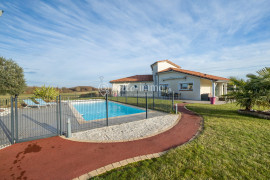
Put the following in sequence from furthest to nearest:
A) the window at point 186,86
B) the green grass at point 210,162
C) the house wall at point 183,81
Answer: the window at point 186,86 < the house wall at point 183,81 < the green grass at point 210,162

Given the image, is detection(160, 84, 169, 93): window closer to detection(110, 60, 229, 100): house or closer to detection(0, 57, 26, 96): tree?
detection(110, 60, 229, 100): house

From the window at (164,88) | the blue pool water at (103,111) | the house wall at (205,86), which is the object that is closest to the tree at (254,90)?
the blue pool water at (103,111)

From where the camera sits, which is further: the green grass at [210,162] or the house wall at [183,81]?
the house wall at [183,81]

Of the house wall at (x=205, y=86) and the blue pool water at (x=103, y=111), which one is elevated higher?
the house wall at (x=205, y=86)

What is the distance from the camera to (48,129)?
19.1ft

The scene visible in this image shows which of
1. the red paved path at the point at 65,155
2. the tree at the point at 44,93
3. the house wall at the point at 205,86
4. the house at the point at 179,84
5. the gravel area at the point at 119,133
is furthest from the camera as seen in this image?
the house wall at the point at 205,86

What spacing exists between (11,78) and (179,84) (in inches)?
887

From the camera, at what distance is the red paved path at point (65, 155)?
2924mm

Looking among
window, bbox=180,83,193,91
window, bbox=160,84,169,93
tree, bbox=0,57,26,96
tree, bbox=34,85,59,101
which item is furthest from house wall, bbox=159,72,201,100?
tree, bbox=0,57,26,96

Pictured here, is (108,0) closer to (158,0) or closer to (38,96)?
(158,0)

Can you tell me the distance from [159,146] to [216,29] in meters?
16.9

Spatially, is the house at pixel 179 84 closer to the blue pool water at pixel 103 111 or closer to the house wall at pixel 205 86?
the house wall at pixel 205 86

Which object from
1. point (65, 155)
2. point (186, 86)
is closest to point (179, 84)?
point (186, 86)

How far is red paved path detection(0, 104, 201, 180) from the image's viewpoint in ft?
9.59
